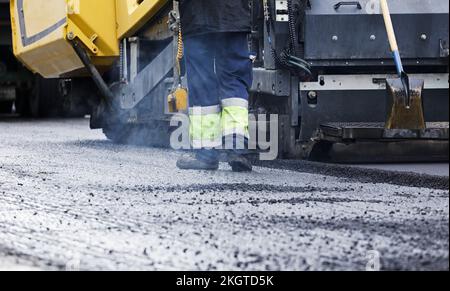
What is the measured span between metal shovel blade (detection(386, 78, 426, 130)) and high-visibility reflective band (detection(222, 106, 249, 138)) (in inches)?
34.8

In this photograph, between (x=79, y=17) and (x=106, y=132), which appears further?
(x=106, y=132)

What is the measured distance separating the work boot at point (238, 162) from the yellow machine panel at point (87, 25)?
210cm

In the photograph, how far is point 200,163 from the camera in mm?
5957

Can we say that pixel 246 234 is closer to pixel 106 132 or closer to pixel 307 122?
pixel 307 122

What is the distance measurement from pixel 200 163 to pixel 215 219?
2124mm

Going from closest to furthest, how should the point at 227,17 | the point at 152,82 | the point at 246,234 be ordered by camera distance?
the point at 246,234
the point at 227,17
the point at 152,82

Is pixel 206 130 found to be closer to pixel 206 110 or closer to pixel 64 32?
pixel 206 110

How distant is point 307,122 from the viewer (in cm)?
654

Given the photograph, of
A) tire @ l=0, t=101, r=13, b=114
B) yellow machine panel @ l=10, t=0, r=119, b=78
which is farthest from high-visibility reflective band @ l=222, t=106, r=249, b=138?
tire @ l=0, t=101, r=13, b=114

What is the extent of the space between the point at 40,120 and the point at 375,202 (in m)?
9.20

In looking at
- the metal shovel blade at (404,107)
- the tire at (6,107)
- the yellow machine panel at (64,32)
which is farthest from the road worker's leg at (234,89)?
the tire at (6,107)

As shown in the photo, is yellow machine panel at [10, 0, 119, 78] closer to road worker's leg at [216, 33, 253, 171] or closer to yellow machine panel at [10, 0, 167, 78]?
yellow machine panel at [10, 0, 167, 78]

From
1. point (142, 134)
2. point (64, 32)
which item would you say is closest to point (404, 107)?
point (64, 32)
